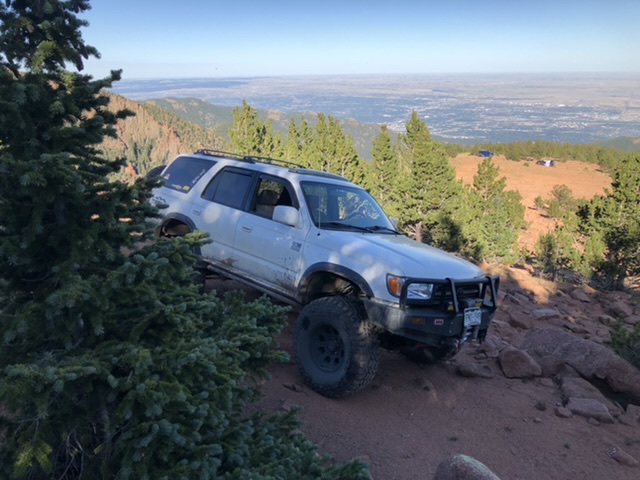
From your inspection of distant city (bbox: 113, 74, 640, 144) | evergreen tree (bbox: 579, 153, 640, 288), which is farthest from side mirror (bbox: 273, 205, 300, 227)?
distant city (bbox: 113, 74, 640, 144)

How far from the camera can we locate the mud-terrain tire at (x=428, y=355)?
622cm

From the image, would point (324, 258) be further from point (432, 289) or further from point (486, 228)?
point (486, 228)

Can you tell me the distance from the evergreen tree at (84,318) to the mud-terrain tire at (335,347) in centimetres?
210

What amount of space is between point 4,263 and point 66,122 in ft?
2.53

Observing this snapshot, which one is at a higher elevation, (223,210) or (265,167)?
(265,167)

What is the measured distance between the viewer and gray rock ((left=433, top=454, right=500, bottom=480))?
354cm

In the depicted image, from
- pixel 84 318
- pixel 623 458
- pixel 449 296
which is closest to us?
pixel 84 318

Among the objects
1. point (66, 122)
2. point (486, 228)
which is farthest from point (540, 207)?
point (66, 122)

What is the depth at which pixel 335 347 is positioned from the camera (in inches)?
204

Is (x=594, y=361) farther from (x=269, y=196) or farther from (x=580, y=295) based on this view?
(x=580, y=295)

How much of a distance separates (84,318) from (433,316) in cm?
314

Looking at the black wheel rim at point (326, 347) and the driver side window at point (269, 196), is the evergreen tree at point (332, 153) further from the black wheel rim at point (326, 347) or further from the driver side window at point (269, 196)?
the black wheel rim at point (326, 347)

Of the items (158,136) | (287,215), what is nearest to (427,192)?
(287,215)

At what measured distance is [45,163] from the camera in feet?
7.18
